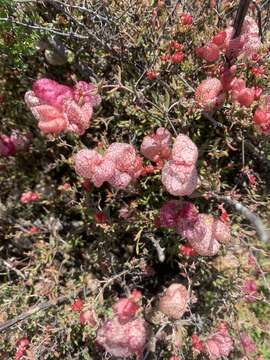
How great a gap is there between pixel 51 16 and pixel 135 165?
3.25 ft

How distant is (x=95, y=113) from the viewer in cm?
207

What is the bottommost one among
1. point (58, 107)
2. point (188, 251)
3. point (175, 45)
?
point (188, 251)

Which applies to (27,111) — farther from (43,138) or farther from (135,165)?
(135,165)

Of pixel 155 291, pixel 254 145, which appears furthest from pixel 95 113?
pixel 155 291

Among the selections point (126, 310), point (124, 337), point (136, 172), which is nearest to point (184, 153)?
point (136, 172)

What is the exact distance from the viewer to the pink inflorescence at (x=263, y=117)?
1.67 m

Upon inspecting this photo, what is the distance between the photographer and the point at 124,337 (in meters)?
1.81

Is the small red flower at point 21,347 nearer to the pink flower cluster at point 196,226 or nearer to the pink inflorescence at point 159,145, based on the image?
the pink flower cluster at point 196,226

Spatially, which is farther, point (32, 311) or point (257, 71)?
point (32, 311)

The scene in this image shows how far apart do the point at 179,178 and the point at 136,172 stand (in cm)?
30

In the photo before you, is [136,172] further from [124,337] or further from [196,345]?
[196,345]

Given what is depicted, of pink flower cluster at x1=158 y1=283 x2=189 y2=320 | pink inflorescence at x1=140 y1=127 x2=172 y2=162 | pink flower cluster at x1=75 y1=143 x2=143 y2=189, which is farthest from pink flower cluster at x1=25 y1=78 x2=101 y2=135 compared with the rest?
pink flower cluster at x1=158 y1=283 x2=189 y2=320

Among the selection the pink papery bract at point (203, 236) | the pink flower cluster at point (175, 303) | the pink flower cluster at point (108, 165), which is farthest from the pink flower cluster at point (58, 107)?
the pink flower cluster at point (175, 303)

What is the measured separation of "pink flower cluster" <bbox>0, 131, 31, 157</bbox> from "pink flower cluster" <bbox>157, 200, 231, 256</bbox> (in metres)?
1.05
